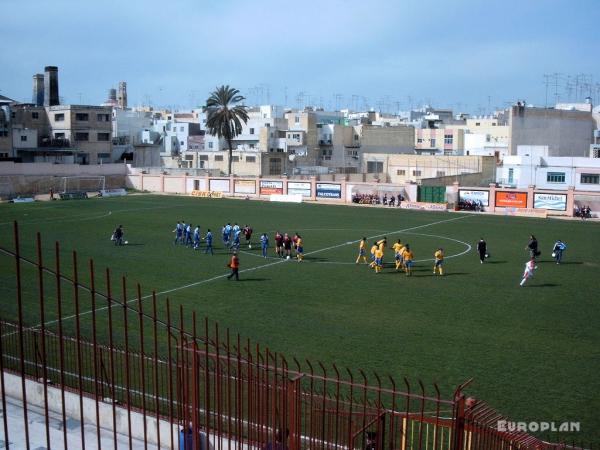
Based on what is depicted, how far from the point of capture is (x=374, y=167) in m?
90.2

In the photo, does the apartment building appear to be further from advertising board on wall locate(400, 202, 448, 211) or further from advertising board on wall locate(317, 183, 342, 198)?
advertising board on wall locate(400, 202, 448, 211)

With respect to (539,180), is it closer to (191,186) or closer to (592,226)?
(592,226)

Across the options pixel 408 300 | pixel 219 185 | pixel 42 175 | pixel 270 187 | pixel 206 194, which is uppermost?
pixel 42 175

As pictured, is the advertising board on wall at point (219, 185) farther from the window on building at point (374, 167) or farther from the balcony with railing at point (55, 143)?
the window on building at point (374, 167)

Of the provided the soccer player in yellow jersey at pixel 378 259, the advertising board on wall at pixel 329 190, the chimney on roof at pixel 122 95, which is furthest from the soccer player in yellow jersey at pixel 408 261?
the chimney on roof at pixel 122 95

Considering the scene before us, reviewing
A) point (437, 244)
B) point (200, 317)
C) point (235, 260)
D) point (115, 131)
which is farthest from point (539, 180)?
point (115, 131)

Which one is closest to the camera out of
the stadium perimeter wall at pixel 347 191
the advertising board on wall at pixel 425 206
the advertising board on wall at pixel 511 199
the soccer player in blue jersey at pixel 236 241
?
the soccer player in blue jersey at pixel 236 241

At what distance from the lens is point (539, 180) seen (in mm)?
67812

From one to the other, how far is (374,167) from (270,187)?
973 inches

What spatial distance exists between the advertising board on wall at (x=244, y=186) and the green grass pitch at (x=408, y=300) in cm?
2292

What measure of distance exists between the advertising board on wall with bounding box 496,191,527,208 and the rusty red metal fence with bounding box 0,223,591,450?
40.4 m

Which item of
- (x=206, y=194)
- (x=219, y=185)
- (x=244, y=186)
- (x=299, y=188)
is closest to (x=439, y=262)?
(x=299, y=188)

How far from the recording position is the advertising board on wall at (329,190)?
217ft

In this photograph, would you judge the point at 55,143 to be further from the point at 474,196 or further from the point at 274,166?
the point at 474,196
